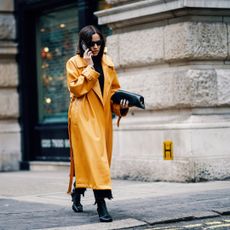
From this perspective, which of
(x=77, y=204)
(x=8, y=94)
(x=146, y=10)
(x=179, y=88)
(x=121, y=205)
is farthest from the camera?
(x=8, y=94)

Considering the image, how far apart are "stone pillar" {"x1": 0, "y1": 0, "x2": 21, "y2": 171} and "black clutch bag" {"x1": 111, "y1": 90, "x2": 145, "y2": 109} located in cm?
754

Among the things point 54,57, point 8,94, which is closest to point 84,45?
point 54,57

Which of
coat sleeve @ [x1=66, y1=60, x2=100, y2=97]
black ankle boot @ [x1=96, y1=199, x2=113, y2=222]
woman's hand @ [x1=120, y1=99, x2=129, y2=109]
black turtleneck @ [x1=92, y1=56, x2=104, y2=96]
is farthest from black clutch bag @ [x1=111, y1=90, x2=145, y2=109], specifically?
black ankle boot @ [x1=96, y1=199, x2=113, y2=222]

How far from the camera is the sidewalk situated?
7398mm

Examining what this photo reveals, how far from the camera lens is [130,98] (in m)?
7.75

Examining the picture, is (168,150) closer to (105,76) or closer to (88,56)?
(105,76)

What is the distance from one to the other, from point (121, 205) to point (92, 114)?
1.31m

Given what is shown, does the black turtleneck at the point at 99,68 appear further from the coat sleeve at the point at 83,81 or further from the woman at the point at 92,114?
the coat sleeve at the point at 83,81

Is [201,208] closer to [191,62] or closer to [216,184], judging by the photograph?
[216,184]

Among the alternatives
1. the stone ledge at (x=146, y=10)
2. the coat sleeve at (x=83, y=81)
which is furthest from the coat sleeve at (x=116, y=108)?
the stone ledge at (x=146, y=10)

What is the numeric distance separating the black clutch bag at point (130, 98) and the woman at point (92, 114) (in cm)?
5

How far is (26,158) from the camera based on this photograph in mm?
15336

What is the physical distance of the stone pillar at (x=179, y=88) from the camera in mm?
10844

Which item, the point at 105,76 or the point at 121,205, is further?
the point at 121,205
